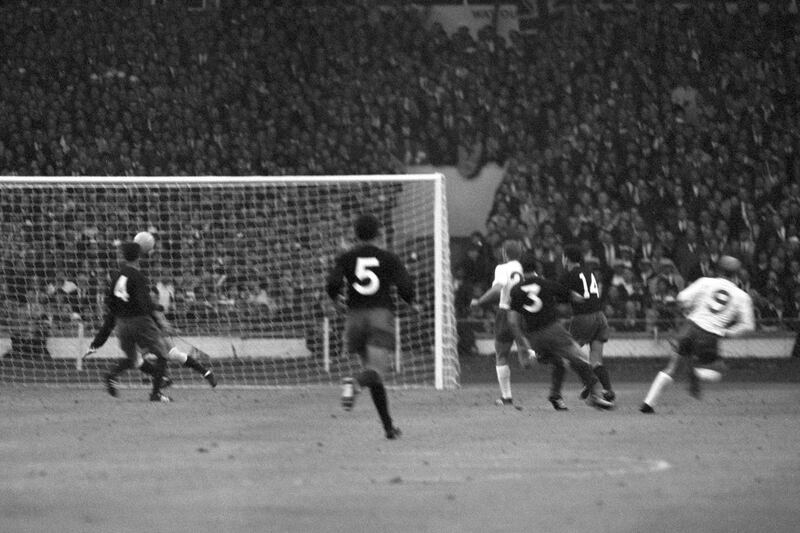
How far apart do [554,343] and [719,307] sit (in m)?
1.72

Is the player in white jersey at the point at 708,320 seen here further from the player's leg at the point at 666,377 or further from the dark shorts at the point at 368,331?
the dark shorts at the point at 368,331

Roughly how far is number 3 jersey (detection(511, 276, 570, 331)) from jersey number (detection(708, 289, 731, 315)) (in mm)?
1453

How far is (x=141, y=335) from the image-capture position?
48.9 ft

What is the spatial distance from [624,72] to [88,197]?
1044 centimetres

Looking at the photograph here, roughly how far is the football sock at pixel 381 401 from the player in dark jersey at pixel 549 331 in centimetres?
311

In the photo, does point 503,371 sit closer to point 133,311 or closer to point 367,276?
point 133,311

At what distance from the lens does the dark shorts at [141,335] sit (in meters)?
14.9

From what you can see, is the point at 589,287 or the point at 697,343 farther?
the point at 589,287

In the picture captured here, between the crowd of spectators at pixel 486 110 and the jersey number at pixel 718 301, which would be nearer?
the jersey number at pixel 718 301

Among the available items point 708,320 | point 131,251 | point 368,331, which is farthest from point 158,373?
point 708,320

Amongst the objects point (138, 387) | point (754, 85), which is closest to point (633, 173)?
point (754, 85)

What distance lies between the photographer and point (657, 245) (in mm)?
22828

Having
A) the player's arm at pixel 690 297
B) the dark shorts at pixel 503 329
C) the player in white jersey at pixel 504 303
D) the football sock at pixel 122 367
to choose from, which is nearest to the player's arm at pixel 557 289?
the player in white jersey at pixel 504 303

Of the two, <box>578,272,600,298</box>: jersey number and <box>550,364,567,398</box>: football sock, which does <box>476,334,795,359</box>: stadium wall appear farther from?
<box>550,364,567,398</box>: football sock
